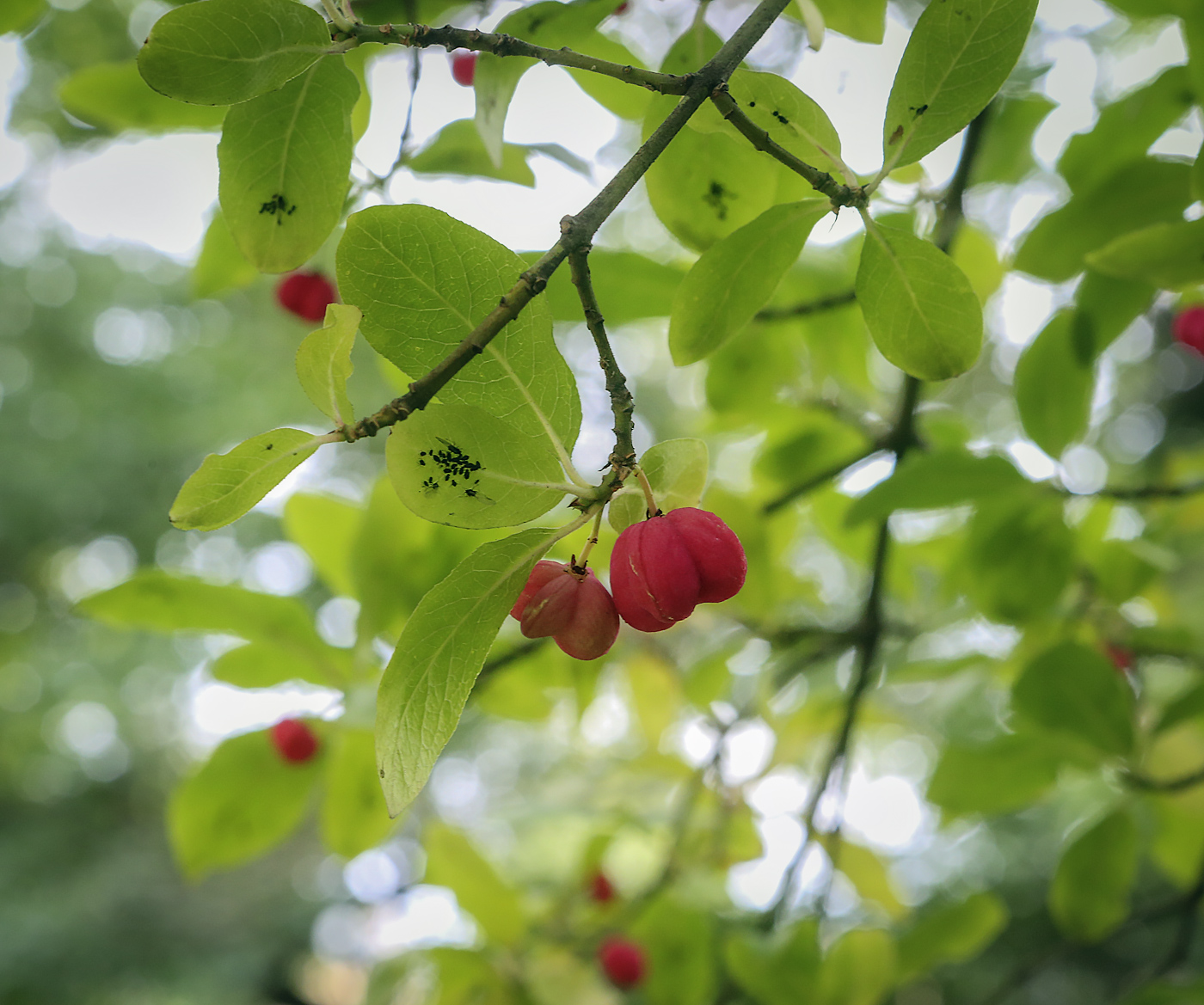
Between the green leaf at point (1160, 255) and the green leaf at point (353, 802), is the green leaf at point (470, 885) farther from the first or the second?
the green leaf at point (1160, 255)

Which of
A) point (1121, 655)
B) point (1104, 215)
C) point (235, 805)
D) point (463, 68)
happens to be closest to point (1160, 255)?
point (1104, 215)

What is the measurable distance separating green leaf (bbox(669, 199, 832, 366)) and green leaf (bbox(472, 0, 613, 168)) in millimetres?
213

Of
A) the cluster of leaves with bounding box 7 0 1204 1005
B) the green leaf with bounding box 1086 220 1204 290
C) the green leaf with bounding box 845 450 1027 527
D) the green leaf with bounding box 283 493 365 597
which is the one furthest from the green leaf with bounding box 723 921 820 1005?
A: the green leaf with bounding box 1086 220 1204 290

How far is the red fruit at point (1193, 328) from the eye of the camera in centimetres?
134

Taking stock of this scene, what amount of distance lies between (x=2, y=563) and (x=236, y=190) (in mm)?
6921

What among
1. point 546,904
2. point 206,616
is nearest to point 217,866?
point 206,616

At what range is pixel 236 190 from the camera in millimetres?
673

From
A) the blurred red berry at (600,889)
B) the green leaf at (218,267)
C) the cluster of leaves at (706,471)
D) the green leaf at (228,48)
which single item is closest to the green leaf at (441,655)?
the cluster of leaves at (706,471)

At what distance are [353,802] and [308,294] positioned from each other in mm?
714

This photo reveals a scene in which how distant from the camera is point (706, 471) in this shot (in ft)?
1.78

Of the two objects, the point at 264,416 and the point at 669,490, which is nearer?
the point at 669,490

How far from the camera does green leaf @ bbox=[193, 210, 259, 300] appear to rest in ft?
3.36

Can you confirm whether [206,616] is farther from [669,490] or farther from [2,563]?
[2,563]

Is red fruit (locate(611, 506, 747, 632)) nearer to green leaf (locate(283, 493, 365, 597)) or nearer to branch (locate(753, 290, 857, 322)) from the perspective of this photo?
branch (locate(753, 290, 857, 322))
